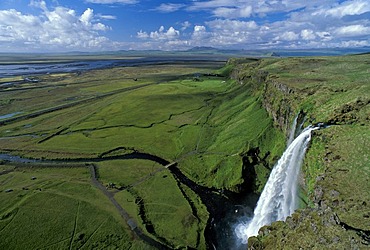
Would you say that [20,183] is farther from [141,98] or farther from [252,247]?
[141,98]

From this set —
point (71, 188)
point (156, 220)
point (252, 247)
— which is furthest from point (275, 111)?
point (71, 188)

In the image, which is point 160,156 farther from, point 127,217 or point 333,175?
point 333,175

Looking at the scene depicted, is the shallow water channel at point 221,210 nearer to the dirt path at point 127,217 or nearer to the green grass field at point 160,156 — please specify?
the green grass field at point 160,156

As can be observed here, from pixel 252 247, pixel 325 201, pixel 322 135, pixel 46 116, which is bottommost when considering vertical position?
pixel 46 116

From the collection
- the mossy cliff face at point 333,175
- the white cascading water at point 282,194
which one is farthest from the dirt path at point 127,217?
the mossy cliff face at point 333,175

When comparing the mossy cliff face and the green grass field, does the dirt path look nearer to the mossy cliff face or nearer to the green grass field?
the green grass field

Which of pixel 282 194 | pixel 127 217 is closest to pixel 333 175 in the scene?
pixel 282 194
